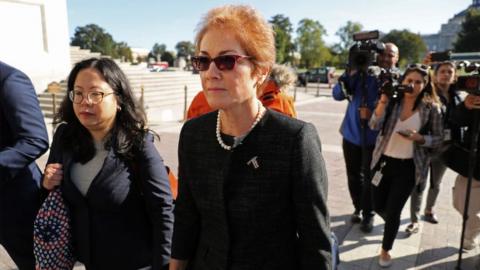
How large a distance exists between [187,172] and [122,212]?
19.8 inches

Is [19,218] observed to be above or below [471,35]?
below

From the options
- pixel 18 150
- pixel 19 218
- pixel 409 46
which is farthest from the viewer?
pixel 409 46

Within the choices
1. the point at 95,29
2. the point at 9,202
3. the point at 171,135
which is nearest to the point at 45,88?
the point at 171,135

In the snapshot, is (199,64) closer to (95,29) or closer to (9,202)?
(9,202)

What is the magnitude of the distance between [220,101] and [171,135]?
7.98 m

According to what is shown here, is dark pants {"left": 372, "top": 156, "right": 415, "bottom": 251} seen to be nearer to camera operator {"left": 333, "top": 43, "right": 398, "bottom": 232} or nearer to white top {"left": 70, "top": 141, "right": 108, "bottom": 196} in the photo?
camera operator {"left": 333, "top": 43, "right": 398, "bottom": 232}

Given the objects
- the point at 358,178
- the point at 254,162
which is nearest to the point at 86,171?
the point at 254,162

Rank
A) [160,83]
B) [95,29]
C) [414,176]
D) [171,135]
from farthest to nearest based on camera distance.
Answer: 1. [95,29]
2. [160,83]
3. [171,135]
4. [414,176]

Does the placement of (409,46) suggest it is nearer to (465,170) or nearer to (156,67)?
(156,67)

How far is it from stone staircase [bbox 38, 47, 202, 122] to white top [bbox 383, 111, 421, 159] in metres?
9.25

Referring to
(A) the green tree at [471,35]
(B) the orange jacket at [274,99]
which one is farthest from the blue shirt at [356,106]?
(A) the green tree at [471,35]

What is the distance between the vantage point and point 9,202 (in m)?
1.89

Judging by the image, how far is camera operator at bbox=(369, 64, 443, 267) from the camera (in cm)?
296

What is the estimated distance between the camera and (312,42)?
5325 cm
